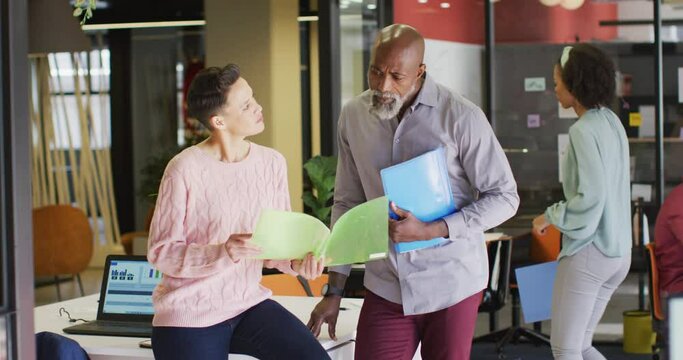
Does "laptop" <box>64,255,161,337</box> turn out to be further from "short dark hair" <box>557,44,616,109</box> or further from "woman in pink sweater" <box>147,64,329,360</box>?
"short dark hair" <box>557,44,616,109</box>

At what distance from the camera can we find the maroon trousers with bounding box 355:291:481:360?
3404 mm

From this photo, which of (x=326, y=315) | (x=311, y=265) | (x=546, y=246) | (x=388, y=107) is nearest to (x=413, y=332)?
(x=326, y=315)

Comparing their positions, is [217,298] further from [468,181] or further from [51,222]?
[51,222]

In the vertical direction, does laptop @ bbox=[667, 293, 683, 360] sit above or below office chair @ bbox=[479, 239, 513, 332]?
above

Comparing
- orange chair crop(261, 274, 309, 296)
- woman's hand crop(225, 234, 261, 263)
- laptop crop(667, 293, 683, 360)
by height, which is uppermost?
laptop crop(667, 293, 683, 360)

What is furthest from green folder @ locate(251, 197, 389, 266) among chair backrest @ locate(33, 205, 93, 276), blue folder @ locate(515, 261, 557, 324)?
chair backrest @ locate(33, 205, 93, 276)

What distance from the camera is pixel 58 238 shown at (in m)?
10.5

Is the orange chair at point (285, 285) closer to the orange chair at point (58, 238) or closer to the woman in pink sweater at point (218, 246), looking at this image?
the woman in pink sweater at point (218, 246)

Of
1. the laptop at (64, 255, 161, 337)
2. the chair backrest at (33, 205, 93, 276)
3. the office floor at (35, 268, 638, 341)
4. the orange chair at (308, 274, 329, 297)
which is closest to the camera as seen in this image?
the laptop at (64, 255, 161, 337)

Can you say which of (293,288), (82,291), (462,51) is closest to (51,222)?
(82,291)

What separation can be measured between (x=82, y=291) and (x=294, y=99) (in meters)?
3.13

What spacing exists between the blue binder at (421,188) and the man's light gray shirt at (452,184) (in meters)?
0.06

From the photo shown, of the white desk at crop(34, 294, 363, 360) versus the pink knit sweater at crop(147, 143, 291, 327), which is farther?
the white desk at crop(34, 294, 363, 360)

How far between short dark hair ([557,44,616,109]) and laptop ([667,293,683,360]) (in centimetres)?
372
